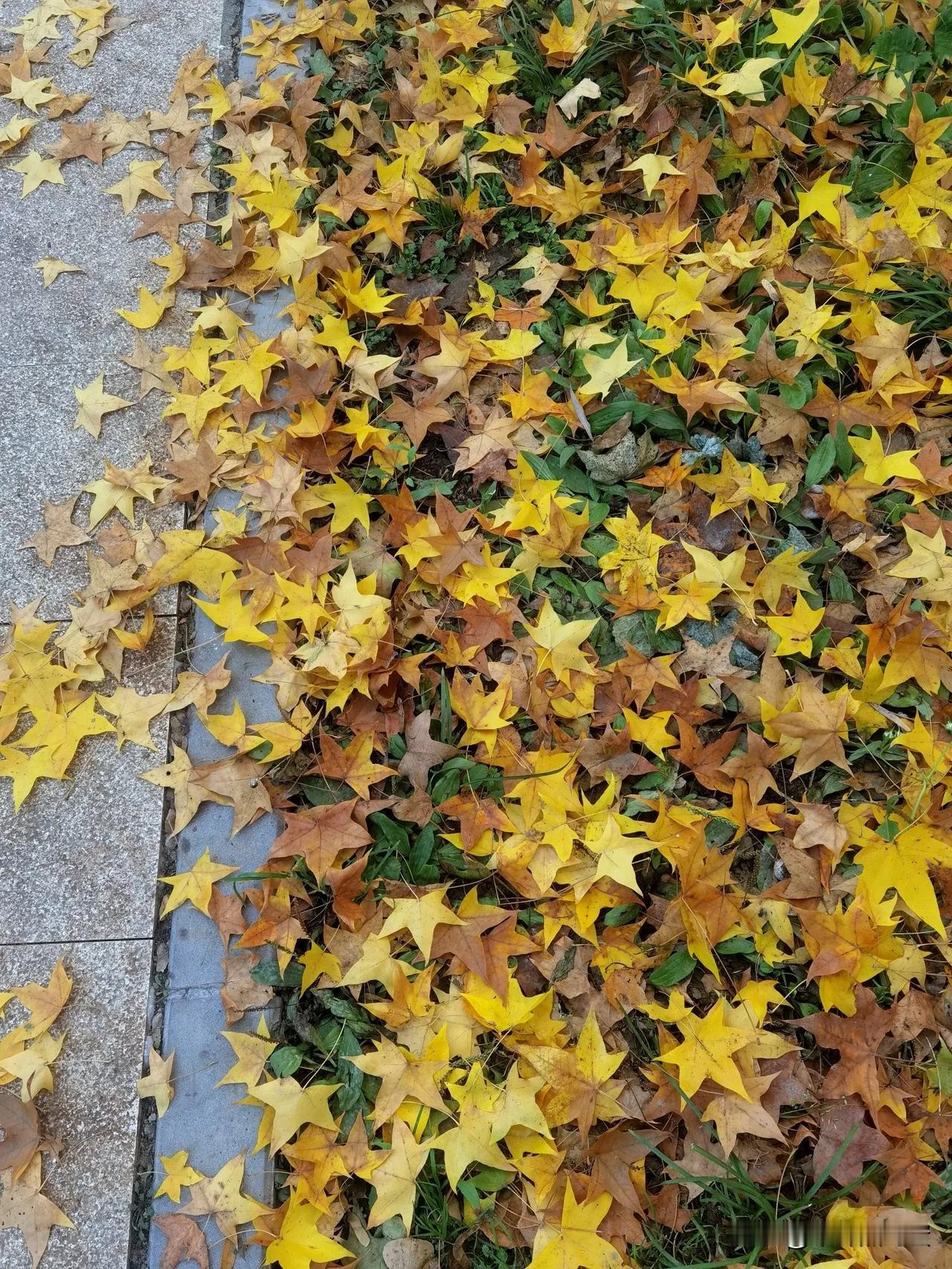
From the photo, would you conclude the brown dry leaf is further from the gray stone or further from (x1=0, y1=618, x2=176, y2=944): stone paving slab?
(x1=0, y1=618, x2=176, y2=944): stone paving slab

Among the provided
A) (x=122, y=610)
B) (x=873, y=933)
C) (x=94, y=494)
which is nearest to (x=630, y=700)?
(x=873, y=933)

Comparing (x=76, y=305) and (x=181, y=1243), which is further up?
(x=76, y=305)

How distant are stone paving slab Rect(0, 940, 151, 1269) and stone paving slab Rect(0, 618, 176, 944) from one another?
0.05m

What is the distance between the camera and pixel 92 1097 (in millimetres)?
1792

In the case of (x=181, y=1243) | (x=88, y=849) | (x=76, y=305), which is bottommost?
(x=181, y=1243)

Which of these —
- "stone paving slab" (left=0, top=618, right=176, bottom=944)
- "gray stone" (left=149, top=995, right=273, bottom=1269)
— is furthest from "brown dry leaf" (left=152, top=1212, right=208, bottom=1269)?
"stone paving slab" (left=0, top=618, right=176, bottom=944)

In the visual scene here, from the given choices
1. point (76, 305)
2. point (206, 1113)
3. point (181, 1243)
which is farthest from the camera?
point (76, 305)

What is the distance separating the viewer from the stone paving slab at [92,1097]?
1690 millimetres

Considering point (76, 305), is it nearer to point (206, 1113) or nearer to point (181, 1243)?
point (206, 1113)

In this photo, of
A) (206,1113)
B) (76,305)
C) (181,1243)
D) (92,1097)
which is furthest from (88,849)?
(76,305)

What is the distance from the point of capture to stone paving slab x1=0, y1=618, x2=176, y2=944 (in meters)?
1.95

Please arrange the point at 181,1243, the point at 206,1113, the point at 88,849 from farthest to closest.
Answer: the point at 88,849, the point at 206,1113, the point at 181,1243

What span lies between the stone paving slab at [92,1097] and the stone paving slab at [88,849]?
2.0 inches

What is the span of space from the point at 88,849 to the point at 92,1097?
512mm
